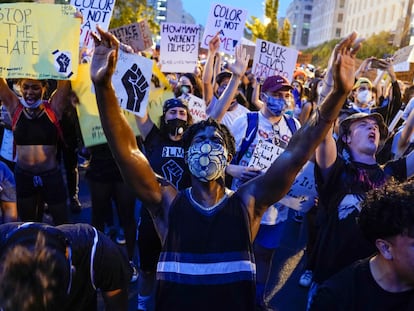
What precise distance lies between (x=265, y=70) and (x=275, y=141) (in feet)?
8.36

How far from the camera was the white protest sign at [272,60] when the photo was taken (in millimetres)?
5691

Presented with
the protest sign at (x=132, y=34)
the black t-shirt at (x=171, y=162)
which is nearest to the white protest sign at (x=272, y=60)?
Answer: the protest sign at (x=132, y=34)

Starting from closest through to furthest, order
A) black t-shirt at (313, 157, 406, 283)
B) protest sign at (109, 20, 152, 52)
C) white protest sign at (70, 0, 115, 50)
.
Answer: black t-shirt at (313, 157, 406, 283) → white protest sign at (70, 0, 115, 50) → protest sign at (109, 20, 152, 52)

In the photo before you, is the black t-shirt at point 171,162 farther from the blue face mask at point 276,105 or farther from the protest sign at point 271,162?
the blue face mask at point 276,105

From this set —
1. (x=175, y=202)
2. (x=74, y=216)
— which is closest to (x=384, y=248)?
(x=175, y=202)

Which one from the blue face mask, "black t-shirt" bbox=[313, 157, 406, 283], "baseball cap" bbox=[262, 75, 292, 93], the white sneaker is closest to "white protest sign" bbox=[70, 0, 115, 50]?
"baseball cap" bbox=[262, 75, 292, 93]

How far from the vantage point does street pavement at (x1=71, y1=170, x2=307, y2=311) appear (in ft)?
12.6

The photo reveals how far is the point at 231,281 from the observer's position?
193 centimetres

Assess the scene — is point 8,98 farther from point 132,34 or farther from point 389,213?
point 389,213

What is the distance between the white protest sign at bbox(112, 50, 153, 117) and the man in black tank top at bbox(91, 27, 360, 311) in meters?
1.34

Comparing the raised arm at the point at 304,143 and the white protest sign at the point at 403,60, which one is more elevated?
the white protest sign at the point at 403,60

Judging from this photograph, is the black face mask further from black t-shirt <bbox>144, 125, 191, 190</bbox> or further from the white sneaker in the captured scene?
the white sneaker

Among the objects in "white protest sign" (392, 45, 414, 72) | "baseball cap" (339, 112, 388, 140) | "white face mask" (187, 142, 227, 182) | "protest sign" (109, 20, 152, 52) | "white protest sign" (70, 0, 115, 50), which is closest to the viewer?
"white face mask" (187, 142, 227, 182)

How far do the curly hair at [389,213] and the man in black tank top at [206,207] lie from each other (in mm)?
363
